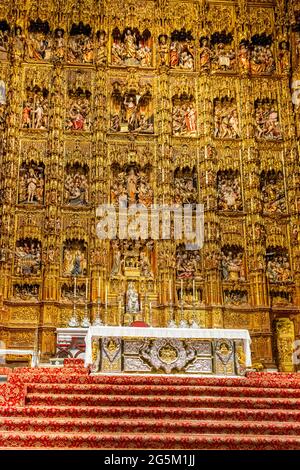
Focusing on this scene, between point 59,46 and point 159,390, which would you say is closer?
point 159,390

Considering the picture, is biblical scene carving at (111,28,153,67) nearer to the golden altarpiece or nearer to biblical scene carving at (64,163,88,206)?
the golden altarpiece

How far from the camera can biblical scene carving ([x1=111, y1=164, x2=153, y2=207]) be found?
58.1ft

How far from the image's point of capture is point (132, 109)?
18766 mm

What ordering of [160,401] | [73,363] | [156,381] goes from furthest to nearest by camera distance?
1. [73,363]
2. [156,381]
3. [160,401]

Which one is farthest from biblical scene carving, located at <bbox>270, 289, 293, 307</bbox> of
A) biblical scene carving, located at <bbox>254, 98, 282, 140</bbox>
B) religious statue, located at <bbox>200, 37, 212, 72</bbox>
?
religious statue, located at <bbox>200, 37, 212, 72</bbox>

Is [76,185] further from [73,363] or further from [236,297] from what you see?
[73,363]

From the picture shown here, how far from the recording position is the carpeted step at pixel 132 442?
7.13 meters

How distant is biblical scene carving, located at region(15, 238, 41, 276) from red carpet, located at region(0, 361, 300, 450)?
295 inches

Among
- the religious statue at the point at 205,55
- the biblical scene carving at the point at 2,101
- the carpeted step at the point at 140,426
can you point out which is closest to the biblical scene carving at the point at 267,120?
the religious statue at the point at 205,55

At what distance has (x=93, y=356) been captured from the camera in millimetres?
11211

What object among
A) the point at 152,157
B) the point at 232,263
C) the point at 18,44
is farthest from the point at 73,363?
the point at 18,44

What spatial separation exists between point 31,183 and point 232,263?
659cm

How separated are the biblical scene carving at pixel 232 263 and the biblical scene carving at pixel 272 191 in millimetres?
1619

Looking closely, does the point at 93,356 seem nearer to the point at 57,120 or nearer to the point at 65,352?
the point at 65,352
